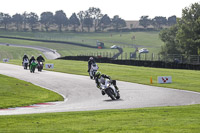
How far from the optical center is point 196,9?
238ft

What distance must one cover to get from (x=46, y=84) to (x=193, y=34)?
145ft

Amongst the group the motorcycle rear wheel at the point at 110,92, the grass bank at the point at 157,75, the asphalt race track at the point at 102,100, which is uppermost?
the motorcycle rear wheel at the point at 110,92

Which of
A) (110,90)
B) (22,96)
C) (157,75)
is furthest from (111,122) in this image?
(157,75)

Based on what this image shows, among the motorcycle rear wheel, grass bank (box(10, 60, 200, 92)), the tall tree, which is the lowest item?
grass bank (box(10, 60, 200, 92))

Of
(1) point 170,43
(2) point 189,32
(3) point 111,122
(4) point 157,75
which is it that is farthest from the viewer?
(1) point 170,43

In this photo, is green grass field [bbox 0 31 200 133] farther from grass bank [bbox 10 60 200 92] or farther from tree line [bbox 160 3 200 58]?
tree line [bbox 160 3 200 58]

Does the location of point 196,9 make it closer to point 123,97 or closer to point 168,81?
point 168,81

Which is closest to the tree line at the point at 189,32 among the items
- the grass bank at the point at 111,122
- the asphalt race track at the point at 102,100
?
the asphalt race track at the point at 102,100

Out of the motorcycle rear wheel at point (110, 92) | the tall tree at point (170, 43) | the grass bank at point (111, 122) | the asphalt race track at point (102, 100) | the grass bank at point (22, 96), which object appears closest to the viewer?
the grass bank at point (111, 122)

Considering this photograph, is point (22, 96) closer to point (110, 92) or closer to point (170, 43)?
point (110, 92)

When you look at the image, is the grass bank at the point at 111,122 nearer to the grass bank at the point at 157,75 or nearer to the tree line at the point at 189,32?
the grass bank at the point at 157,75

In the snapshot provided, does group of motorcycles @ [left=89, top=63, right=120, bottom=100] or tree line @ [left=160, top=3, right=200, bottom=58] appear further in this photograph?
tree line @ [left=160, top=3, right=200, bottom=58]

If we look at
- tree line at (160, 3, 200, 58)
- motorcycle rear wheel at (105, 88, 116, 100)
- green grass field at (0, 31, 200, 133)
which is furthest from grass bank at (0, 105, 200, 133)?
tree line at (160, 3, 200, 58)

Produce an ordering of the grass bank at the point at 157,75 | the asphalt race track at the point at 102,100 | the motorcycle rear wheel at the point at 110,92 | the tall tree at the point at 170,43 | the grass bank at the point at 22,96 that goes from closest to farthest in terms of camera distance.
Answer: the asphalt race track at the point at 102,100
the grass bank at the point at 22,96
the motorcycle rear wheel at the point at 110,92
the grass bank at the point at 157,75
the tall tree at the point at 170,43
